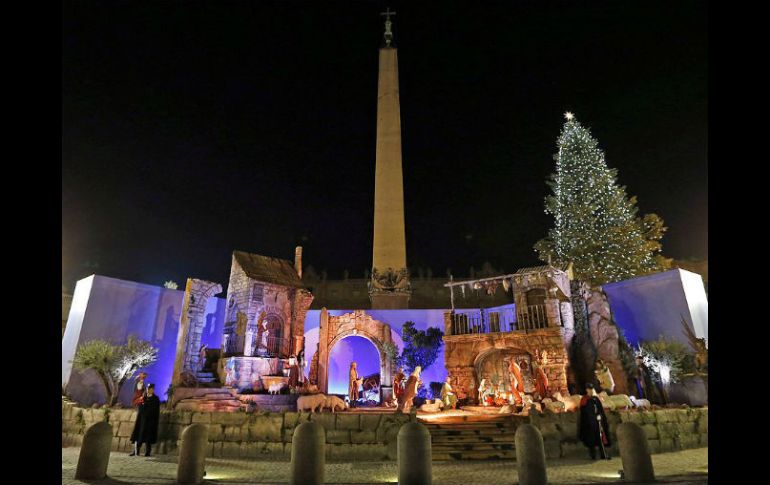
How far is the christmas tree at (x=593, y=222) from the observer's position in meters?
21.2

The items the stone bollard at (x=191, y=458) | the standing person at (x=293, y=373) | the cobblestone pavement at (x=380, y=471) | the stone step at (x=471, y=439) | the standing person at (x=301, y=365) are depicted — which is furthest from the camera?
the standing person at (x=301, y=365)

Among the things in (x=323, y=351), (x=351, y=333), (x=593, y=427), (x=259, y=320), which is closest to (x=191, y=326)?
(x=259, y=320)

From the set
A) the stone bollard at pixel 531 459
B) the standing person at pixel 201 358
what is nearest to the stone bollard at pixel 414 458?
the stone bollard at pixel 531 459

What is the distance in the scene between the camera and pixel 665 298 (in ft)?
53.8

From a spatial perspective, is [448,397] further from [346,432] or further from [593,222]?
[593,222]

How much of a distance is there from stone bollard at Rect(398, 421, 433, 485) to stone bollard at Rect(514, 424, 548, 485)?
1426 mm

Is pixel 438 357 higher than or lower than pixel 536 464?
higher

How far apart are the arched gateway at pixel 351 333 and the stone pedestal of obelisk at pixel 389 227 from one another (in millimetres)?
2312

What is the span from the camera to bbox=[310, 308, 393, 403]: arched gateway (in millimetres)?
17922

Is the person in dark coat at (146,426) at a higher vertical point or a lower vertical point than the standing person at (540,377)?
lower

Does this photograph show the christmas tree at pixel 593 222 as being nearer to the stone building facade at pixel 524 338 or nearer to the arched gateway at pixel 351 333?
the stone building facade at pixel 524 338

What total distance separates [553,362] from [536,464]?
9.36 meters
